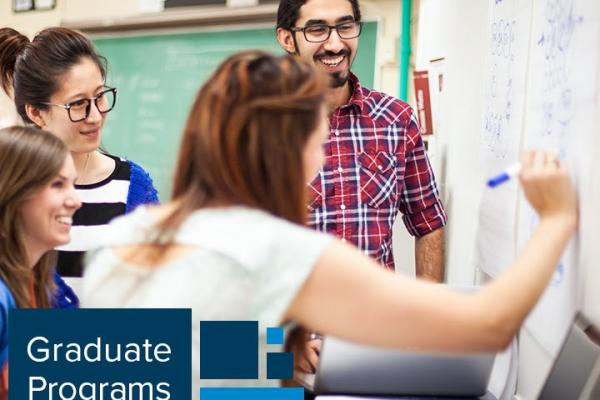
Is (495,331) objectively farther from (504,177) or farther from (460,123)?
(460,123)

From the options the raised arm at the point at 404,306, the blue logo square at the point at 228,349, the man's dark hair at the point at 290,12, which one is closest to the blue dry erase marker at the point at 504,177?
the raised arm at the point at 404,306

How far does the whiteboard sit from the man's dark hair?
1.19ft

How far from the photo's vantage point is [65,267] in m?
1.67

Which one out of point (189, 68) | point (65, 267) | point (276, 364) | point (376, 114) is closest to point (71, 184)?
point (65, 267)

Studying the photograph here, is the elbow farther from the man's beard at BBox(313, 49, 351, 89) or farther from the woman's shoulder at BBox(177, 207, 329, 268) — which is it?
the man's beard at BBox(313, 49, 351, 89)

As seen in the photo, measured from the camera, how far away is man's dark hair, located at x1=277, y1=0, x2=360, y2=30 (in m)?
1.76

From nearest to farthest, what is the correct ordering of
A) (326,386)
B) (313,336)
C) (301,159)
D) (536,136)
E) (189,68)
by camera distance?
(301,159), (536,136), (326,386), (313,336), (189,68)

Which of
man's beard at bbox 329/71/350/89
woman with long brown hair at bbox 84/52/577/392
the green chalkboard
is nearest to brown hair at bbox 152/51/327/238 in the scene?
woman with long brown hair at bbox 84/52/577/392

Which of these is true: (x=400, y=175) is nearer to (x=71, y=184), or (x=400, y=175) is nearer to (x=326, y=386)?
(x=326, y=386)

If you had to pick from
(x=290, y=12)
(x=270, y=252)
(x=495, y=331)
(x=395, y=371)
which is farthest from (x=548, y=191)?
(x=290, y=12)

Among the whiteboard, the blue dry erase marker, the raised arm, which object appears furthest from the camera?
the whiteboard

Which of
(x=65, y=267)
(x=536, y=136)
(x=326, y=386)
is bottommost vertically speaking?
(x=326, y=386)

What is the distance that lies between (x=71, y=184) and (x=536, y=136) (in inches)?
33.9

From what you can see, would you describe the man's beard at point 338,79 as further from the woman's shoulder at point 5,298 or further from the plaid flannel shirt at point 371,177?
→ the woman's shoulder at point 5,298
